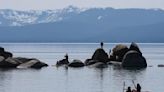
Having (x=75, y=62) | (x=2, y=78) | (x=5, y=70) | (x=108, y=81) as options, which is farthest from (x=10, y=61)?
(x=108, y=81)

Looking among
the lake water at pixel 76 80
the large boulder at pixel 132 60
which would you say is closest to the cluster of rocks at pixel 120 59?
the large boulder at pixel 132 60

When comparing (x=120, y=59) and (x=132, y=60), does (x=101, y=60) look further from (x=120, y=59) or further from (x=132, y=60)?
(x=132, y=60)

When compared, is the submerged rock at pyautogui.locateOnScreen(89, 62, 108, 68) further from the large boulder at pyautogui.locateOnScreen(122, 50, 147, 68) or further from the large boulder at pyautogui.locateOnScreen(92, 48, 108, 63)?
the large boulder at pyautogui.locateOnScreen(122, 50, 147, 68)

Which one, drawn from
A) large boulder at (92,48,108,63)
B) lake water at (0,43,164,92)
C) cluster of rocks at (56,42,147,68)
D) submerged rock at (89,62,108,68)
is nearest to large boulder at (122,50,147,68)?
cluster of rocks at (56,42,147,68)

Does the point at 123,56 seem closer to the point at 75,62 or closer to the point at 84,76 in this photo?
the point at 75,62

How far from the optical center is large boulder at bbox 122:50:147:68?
96.2 meters

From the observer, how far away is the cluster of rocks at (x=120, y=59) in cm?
9738

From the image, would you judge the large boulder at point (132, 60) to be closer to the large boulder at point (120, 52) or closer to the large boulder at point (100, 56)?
the large boulder at point (120, 52)

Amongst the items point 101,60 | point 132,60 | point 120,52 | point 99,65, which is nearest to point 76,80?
point 132,60

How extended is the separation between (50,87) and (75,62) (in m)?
33.2

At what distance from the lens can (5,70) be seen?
3725 inches

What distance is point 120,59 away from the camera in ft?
339

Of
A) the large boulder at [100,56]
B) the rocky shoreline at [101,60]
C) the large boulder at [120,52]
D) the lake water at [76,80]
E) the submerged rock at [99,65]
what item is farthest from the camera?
the large boulder at [120,52]

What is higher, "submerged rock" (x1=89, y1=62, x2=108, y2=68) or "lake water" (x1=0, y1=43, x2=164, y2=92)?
"submerged rock" (x1=89, y1=62, x2=108, y2=68)
